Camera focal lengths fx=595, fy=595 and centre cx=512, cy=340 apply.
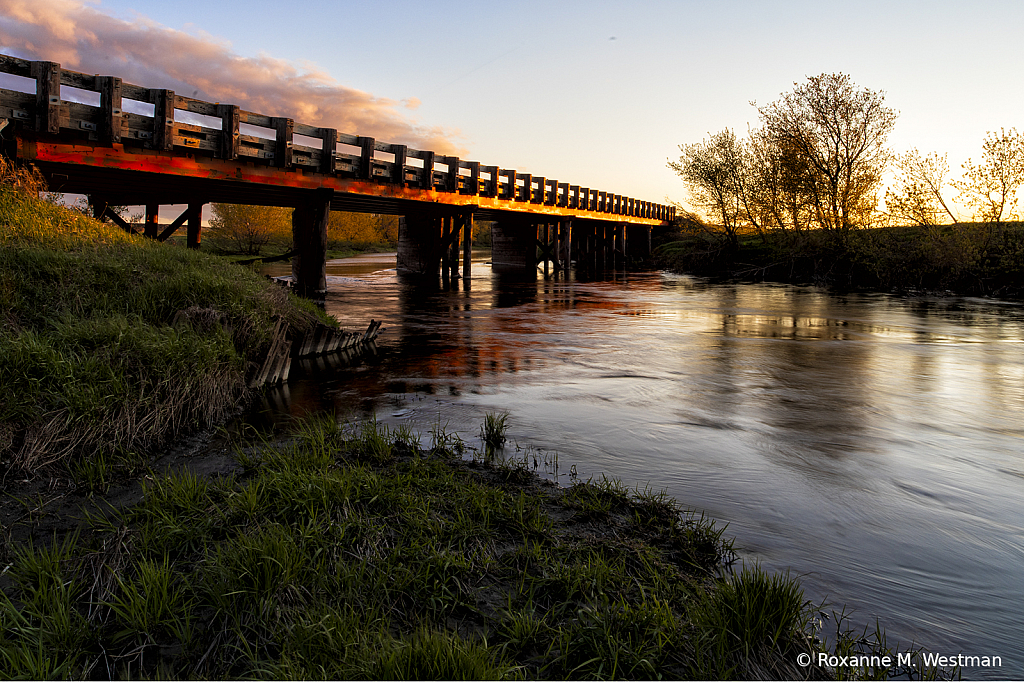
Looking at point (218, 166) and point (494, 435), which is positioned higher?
point (218, 166)

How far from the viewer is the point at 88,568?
10.3 ft

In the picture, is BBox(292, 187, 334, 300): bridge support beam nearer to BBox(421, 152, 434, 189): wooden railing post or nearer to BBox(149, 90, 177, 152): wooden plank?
BBox(421, 152, 434, 189): wooden railing post

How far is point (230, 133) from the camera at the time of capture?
12.9 m

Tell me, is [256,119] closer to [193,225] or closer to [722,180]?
[193,225]

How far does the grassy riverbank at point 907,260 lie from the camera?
21.2 m

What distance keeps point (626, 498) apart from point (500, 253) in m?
37.1

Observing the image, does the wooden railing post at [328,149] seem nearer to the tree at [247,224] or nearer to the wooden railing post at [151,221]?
the wooden railing post at [151,221]

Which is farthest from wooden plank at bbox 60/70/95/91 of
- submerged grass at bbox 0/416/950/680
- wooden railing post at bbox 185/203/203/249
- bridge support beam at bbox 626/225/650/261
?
bridge support beam at bbox 626/225/650/261

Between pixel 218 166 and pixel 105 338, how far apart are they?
884 centimetres

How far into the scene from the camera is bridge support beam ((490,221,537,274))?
127ft

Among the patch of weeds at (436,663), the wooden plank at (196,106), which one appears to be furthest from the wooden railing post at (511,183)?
the patch of weeds at (436,663)

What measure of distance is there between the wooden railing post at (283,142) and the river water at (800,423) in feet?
13.3

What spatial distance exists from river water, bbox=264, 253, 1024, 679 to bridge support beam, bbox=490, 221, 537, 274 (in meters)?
23.5

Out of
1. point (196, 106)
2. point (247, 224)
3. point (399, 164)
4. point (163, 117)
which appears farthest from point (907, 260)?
point (247, 224)
